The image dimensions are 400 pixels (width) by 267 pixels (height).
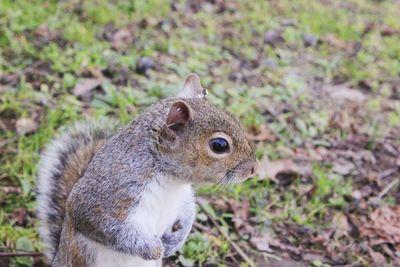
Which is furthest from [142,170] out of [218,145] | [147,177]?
[218,145]

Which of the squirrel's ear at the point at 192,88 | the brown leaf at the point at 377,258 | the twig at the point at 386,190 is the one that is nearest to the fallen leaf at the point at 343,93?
the twig at the point at 386,190

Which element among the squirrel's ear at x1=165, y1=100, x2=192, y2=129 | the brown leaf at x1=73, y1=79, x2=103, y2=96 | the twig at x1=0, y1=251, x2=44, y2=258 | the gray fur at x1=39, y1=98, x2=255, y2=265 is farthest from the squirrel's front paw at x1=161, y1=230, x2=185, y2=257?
the brown leaf at x1=73, y1=79, x2=103, y2=96

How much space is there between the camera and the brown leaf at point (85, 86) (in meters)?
3.61

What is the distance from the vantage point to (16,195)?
2869mm

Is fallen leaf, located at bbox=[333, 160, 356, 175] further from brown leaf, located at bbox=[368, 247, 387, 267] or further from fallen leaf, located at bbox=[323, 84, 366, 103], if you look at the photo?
fallen leaf, located at bbox=[323, 84, 366, 103]

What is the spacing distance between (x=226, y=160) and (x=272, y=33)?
2.98 meters

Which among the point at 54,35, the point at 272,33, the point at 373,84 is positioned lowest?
the point at 54,35

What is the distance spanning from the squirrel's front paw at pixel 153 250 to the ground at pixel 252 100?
2.00ft

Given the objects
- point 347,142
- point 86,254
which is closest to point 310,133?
point 347,142

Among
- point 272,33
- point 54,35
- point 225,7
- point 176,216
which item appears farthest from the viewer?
point 225,7

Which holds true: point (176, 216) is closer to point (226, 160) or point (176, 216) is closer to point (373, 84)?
point (226, 160)

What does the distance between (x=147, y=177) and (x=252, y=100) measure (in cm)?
198

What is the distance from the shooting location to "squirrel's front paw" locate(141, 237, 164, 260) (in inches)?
80.7

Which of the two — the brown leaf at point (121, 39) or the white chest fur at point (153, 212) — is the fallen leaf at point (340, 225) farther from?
the brown leaf at point (121, 39)
